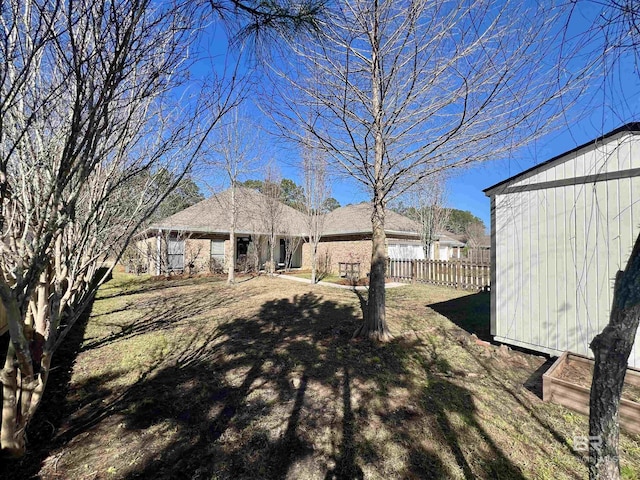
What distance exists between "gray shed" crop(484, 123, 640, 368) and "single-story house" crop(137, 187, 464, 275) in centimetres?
921

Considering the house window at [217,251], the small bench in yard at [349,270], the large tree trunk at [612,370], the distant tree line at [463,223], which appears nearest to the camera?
the large tree trunk at [612,370]

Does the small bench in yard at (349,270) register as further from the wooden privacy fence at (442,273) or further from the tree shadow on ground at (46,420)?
the tree shadow on ground at (46,420)

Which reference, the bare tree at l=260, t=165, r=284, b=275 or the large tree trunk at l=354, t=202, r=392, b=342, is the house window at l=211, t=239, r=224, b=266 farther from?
the large tree trunk at l=354, t=202, r=392, b=342

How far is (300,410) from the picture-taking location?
10.5 ft

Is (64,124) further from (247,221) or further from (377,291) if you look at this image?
(247,221)

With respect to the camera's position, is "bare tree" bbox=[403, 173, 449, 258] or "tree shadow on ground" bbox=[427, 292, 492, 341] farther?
"bare tree" bbox=[403, 173, 449, 258]

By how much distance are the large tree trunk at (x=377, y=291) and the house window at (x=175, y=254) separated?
1197cm

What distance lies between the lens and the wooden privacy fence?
1167cm

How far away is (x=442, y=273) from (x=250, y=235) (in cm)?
1005

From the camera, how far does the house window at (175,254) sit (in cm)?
1461

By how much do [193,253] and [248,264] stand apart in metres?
2.92

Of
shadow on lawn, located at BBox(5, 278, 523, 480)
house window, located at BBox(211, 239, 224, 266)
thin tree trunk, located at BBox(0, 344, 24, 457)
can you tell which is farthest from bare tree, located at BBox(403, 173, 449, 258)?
thin tree trunk, located at BBox(0, 344, 24, 457)

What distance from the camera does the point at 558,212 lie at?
15.0ft

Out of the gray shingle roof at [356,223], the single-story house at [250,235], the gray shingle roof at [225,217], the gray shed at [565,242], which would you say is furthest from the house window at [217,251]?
the gray shed at [565,242]
